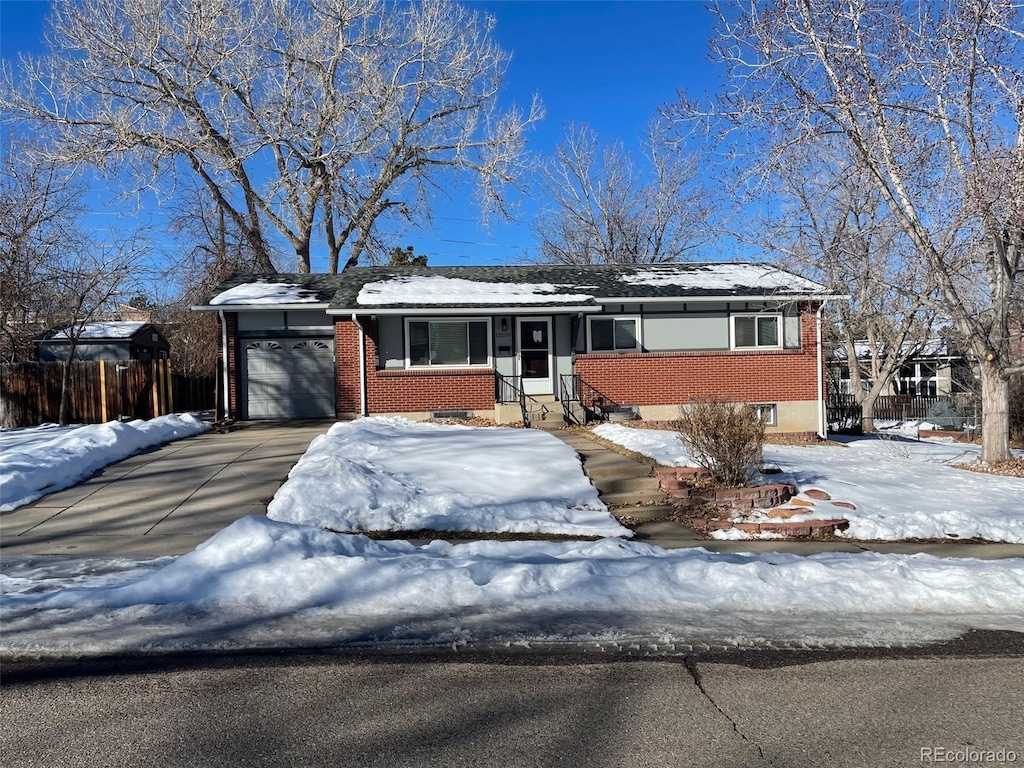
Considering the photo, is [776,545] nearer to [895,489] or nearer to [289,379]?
[895,489]

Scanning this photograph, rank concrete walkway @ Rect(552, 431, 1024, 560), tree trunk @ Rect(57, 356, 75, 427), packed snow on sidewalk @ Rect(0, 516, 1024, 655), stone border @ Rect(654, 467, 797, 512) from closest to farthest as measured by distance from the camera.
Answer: packed snow on sidewalk @ Rect(0, 516, 1024, 655)
concrete walkway @ Rect(552, 431, 1024, 560)
stone border @ Rect(654, 467, 797, 512)
tree trunk @ Rect(57, 356, 75, 427)

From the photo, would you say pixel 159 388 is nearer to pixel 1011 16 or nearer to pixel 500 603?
pixel 500 603

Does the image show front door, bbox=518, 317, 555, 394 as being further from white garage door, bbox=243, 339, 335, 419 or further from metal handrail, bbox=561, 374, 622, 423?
white garage door, bbox=243, 339, 335, 419

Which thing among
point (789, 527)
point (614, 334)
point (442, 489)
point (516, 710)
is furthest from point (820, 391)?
point (516, 710)

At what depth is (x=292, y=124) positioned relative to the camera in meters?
26.4

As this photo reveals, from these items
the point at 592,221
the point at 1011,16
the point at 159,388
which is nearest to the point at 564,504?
the point at 1011,16

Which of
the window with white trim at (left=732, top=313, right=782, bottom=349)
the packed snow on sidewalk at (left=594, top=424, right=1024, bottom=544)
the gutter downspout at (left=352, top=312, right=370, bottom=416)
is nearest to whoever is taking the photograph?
the packed snow on sidewalk at (left=594, top=424, right=1024, bottom=544)

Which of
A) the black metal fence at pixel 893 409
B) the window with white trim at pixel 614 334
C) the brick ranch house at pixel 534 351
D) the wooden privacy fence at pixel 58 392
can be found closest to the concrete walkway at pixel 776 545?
the brick ranch house at pixel 534 351

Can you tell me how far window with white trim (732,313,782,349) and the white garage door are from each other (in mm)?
10234

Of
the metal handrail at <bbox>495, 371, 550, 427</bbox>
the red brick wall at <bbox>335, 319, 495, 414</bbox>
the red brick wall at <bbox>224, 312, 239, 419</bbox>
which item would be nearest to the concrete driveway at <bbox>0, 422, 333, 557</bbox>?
the red brick wall at <bbox>335, 319, 495, 414</bbox>

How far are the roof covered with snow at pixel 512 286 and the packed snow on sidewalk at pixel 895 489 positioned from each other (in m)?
4.51

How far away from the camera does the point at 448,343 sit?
17.7 m

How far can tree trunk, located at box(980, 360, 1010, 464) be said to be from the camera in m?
13.0

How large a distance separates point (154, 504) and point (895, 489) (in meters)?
9.75
